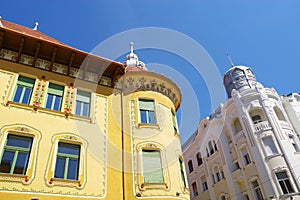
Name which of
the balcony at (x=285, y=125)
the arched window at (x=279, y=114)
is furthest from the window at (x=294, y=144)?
the arched window at (x=279, y=114)

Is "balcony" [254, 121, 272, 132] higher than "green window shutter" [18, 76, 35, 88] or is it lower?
higher

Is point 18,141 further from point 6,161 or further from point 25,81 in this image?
point 25,81

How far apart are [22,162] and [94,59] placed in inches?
272

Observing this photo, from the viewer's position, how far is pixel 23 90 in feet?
39.3

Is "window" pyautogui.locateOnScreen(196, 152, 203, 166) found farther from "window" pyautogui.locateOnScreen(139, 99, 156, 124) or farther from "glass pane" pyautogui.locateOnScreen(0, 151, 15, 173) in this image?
"glass pane" pyautogui.locateOnScreen(0, 151, 15, 173)

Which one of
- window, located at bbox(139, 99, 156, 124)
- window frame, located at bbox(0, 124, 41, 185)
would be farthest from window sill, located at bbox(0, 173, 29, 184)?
window, located at bbox(139, 99, 156, 124)

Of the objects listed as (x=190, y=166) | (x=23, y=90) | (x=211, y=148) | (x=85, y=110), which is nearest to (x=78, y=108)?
(x=85, y=110)

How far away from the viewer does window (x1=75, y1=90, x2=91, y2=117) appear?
12.9 meters

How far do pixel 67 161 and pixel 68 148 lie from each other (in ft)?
2.25

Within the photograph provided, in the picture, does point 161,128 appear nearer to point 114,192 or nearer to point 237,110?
point 114,192

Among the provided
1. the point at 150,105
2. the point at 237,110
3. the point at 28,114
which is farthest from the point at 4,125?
the point at 237,110

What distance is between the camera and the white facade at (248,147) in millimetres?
22469

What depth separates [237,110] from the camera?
2786 centimetres

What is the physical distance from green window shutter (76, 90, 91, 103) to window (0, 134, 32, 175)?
141 inches
